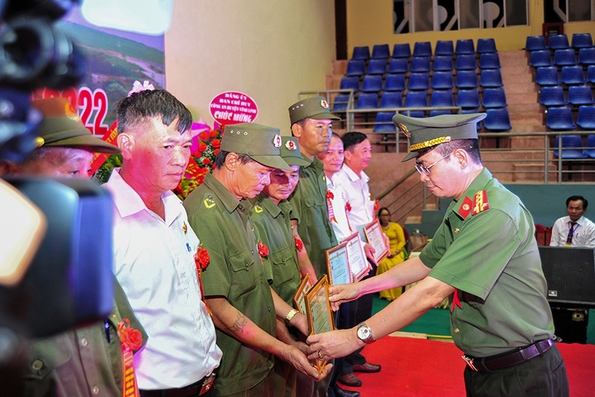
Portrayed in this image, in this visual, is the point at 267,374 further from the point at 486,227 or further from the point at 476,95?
the point at 476,95

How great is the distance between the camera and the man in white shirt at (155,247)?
1.43m

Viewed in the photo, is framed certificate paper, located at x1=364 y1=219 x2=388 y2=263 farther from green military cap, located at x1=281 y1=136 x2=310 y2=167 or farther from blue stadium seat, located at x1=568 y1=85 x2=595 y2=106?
blue stadium seat, located at x1=568 y1=85 x2=595 y2=106

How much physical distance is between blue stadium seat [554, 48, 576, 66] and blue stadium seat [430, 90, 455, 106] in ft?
7.08

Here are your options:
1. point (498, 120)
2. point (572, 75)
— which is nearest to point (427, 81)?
point (498, 120)

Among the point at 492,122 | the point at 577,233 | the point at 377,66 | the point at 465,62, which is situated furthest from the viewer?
the point at 377,66

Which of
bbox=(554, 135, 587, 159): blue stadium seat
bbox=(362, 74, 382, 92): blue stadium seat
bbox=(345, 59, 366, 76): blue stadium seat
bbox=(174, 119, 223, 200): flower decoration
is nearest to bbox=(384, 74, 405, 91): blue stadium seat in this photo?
bbox=(362, 74, 382, 92): blue stadium seat

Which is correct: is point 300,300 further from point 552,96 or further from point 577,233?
point 552,96

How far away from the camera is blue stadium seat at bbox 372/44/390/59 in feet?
36.3

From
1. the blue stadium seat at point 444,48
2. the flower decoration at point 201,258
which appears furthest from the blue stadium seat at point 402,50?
the flower decoration at point 201,258

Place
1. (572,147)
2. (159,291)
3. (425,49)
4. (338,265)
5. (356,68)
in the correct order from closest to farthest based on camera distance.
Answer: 1. (159,291)
2. (338,265)
3. (572,147)
4. (356,68)
5. (425,49)

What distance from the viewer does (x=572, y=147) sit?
26.3 feet

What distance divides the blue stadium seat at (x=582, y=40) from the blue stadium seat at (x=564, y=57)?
250 millimetres

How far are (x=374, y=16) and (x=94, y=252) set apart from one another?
40.7 feet

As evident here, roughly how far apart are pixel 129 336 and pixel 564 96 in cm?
980
